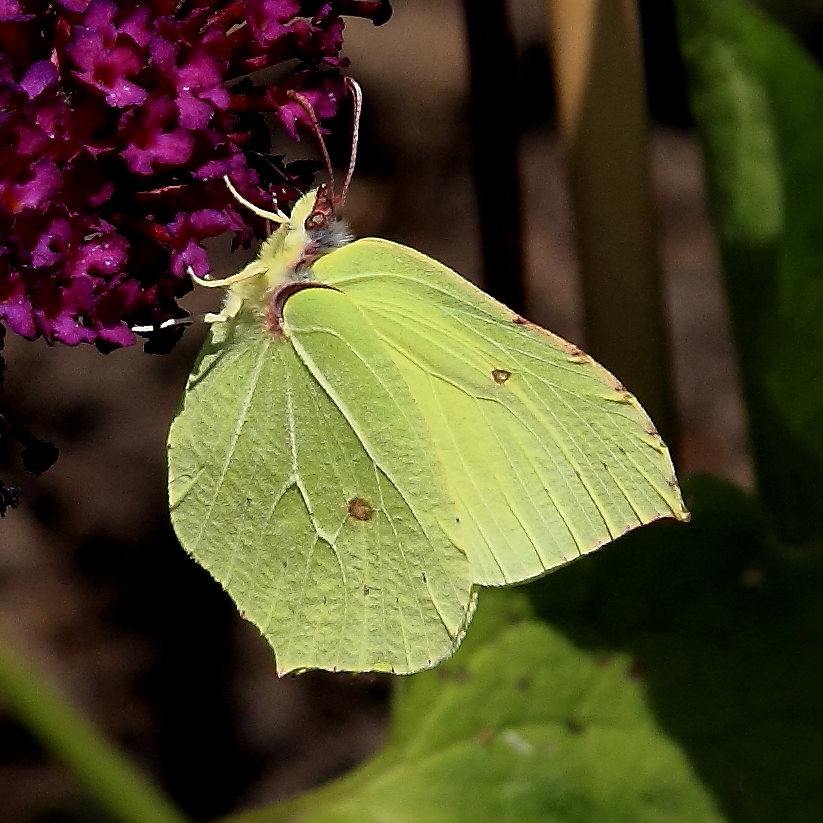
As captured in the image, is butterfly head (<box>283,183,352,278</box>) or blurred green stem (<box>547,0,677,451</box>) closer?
butterfly head (<box>283,183,352,278</box>)

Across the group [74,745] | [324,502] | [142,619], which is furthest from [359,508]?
[142,619]

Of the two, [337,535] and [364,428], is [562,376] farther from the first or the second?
[337,535]

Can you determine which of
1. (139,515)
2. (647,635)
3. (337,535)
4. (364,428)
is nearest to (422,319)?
(364,428)

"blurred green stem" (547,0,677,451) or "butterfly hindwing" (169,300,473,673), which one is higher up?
"blurred green stem" (547,0,677,451)

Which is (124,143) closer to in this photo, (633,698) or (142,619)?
(633,698)

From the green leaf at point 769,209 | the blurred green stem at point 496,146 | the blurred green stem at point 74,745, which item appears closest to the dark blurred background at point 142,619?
the blurred green stem at point 74,745

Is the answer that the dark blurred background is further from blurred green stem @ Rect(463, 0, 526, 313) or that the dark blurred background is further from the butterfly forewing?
the butterfly forewing

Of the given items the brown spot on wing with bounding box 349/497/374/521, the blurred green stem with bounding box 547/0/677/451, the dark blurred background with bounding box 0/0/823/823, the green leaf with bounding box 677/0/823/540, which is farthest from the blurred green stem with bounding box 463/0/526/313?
the dark blurred background with bounding box 0/0/823/823
